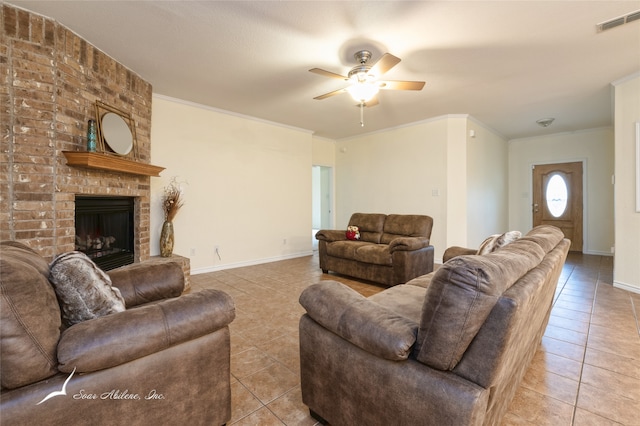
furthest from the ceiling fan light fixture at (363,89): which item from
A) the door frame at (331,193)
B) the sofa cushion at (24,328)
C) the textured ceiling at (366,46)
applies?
the door frame at (331,193)

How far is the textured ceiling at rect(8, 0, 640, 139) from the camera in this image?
→ 2.23 meters

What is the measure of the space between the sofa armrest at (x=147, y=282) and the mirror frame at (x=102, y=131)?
1.57 meters

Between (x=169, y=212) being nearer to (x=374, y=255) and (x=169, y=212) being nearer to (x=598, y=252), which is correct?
(x=374, y=255)

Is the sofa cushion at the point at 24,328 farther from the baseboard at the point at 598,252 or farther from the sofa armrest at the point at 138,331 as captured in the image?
the baseboard at the point at 598,252

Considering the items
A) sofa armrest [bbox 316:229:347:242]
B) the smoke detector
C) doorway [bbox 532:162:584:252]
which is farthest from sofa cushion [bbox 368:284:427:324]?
doorway [bbox 532:162:584:252]

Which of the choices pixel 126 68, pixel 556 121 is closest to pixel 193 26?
pixel 126 68

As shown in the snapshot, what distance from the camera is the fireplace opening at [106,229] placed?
291 cm

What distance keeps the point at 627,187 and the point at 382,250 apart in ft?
10.0

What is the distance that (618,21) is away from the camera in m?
2.35

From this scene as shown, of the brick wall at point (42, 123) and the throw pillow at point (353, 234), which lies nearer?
the brick wall at point (42, 123)

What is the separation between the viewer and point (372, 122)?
5.36 metres

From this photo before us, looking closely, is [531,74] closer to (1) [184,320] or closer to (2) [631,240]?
(2) [631,240]

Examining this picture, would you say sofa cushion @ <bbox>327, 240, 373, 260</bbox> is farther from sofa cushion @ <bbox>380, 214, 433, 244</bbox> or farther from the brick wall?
the brick wall

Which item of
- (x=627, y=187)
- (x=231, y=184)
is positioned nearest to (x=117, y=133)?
(x=231, y=184)
